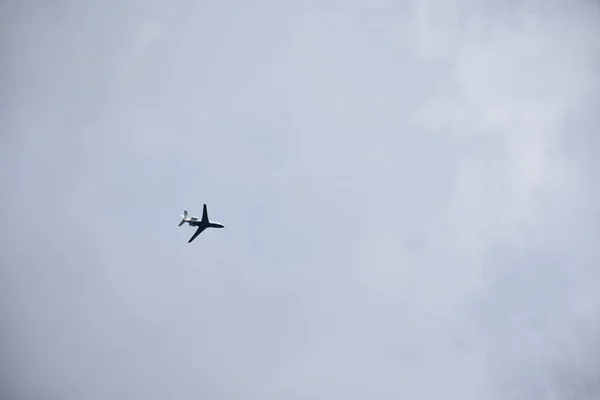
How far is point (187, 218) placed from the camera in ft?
576
